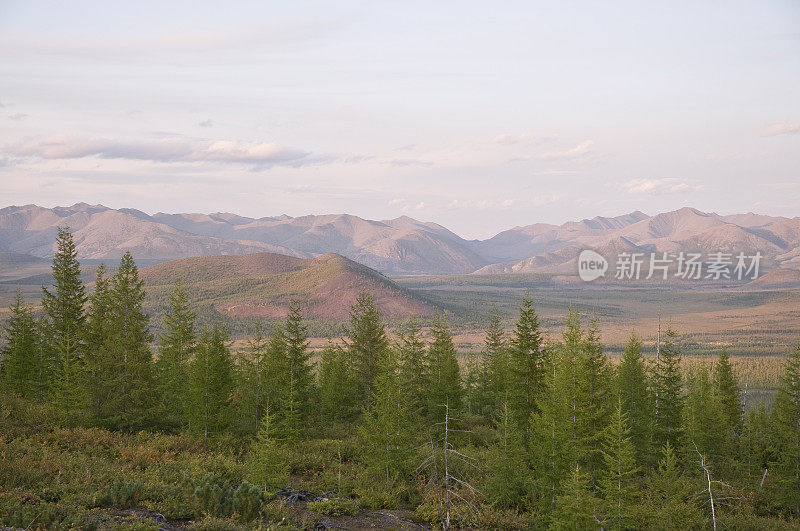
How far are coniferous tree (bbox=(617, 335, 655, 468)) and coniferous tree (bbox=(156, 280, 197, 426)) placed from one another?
31.0m

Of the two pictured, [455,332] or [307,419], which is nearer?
[307,419]

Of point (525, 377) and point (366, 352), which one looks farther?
point (366, 352)

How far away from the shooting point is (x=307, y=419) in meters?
38.5

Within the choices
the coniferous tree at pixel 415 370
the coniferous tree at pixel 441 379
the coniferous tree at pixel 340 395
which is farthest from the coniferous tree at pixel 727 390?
the coniferous tree at pixel 340 395

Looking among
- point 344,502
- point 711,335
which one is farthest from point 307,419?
point 711,335

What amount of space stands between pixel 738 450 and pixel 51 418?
52.4 m

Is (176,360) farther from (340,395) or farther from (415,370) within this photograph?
(415,370)

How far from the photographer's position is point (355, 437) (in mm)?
34531

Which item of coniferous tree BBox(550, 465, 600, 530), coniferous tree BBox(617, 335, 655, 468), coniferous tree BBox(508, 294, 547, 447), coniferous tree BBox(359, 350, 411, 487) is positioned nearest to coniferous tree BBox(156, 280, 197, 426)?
→ coniferous tree BBox(359, 350, 411, 487)

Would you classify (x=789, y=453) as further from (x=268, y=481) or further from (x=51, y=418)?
(x=51, y=418)

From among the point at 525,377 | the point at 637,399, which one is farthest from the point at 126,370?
the point at 637,399

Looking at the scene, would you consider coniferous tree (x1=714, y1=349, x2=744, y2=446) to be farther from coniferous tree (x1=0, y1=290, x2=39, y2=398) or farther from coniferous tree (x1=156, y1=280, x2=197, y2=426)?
coniferous tree (x1=0, y1=290, x2=39, y2=398)

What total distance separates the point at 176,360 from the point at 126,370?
18.6 ft

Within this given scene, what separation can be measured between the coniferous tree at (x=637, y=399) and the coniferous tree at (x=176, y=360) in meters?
31.0
